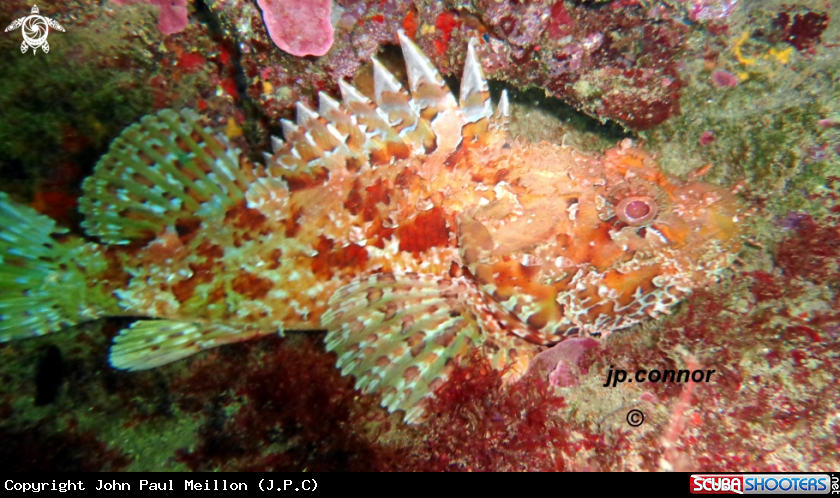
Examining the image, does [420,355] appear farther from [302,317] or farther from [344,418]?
[302,317]

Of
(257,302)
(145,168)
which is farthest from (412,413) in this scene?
(145,168)

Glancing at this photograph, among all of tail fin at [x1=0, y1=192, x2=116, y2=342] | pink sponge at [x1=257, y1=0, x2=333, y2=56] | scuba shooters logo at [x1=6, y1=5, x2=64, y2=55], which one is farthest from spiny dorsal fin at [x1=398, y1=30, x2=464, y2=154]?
scuba shooters logo at [x1=6, y1=5, x2=64, y2=55]

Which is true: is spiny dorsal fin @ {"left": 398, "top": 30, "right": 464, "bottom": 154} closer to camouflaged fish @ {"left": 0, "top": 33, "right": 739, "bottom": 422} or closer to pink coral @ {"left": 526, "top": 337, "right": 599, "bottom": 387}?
camouflaged fish @ {"left": 0, "top": 33, "right": 739, "bottom": 422}

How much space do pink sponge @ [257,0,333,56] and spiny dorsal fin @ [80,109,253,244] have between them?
1108 millimetres

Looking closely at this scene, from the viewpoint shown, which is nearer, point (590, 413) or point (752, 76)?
point (590, 413)

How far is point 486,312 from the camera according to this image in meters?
3.75

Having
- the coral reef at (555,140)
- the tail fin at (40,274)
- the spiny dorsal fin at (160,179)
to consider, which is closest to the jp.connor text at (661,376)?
the coral reef at (555,140)

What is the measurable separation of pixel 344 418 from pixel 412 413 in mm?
683

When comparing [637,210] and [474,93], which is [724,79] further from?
[474,93]

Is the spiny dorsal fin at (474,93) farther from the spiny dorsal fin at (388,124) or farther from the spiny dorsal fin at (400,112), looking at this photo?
the spiny dorsal fin at (400,112)

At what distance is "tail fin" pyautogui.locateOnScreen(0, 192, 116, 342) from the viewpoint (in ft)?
12.3

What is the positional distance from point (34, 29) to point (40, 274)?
2.43m

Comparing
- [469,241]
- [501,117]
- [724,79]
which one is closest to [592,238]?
[469,241]

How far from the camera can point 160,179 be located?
3736 mm
